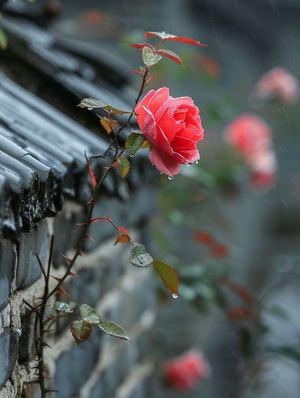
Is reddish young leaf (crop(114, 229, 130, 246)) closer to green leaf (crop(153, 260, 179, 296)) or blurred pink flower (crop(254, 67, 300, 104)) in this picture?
green leaf (crop(153, 260, 179, 296))

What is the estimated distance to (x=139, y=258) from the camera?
1354mm

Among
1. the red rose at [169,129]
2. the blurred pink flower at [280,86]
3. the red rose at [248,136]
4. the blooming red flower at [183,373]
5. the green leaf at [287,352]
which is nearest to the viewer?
the red rose at [169,129]

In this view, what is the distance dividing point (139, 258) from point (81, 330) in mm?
154

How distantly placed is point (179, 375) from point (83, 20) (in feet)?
6.50

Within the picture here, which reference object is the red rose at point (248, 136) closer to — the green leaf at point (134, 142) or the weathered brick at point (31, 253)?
the weathered brick at point (31, 253)

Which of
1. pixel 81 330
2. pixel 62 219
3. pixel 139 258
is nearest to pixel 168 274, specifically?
pixel 139 258

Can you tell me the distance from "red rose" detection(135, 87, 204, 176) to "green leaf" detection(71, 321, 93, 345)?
0.28 metres

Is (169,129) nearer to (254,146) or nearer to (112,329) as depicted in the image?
(112,329)

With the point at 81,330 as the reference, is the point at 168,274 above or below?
above

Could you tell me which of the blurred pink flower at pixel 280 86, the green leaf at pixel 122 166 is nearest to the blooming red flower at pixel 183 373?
the blurred pink flower at pixel 280 86

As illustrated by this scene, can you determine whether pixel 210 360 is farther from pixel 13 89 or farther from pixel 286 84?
pixel 13 89

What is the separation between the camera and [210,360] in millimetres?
6734

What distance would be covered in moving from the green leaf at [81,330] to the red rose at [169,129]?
285mm

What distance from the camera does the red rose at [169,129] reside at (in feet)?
4.35
